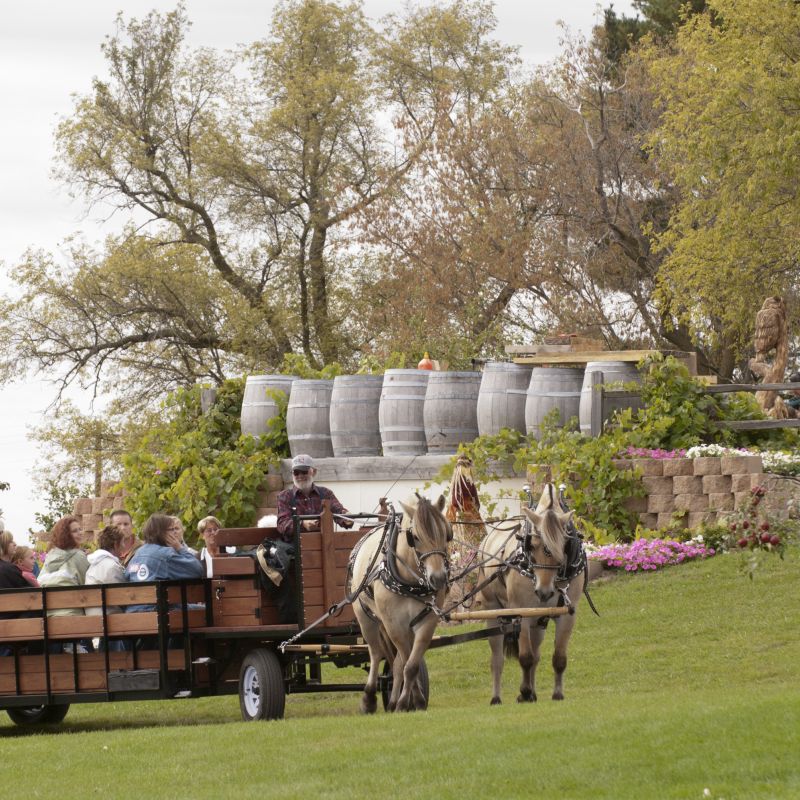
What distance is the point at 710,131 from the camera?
26.6 m

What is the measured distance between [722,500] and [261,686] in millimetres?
6991

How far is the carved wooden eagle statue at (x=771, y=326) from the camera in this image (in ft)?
64.4

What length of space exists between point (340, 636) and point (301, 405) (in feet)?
26.1

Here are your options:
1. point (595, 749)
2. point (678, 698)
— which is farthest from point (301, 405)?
point (595, 749)

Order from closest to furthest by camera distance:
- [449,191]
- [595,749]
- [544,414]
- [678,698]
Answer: [595,749] < [678,698] < [544,414] < [449,191]

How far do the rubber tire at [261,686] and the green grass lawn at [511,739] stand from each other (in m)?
0.56

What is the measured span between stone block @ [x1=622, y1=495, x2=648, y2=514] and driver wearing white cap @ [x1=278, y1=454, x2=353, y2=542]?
5.99 m

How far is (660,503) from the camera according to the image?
16531 mm

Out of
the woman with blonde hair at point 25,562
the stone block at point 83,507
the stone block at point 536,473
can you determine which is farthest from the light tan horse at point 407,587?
the stone block at point 83,507

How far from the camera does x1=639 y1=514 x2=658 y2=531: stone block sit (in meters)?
16.7

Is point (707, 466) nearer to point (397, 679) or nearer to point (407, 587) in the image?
point (397, 679)

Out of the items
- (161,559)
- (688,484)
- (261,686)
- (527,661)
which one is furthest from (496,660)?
(688,484)

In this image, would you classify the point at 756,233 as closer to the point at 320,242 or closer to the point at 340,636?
the point at 320,242

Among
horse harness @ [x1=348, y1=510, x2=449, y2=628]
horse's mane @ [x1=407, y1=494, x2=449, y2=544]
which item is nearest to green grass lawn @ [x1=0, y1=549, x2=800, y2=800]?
horse harness @ [x1=348, y1=510, x2=449, y2=628]
